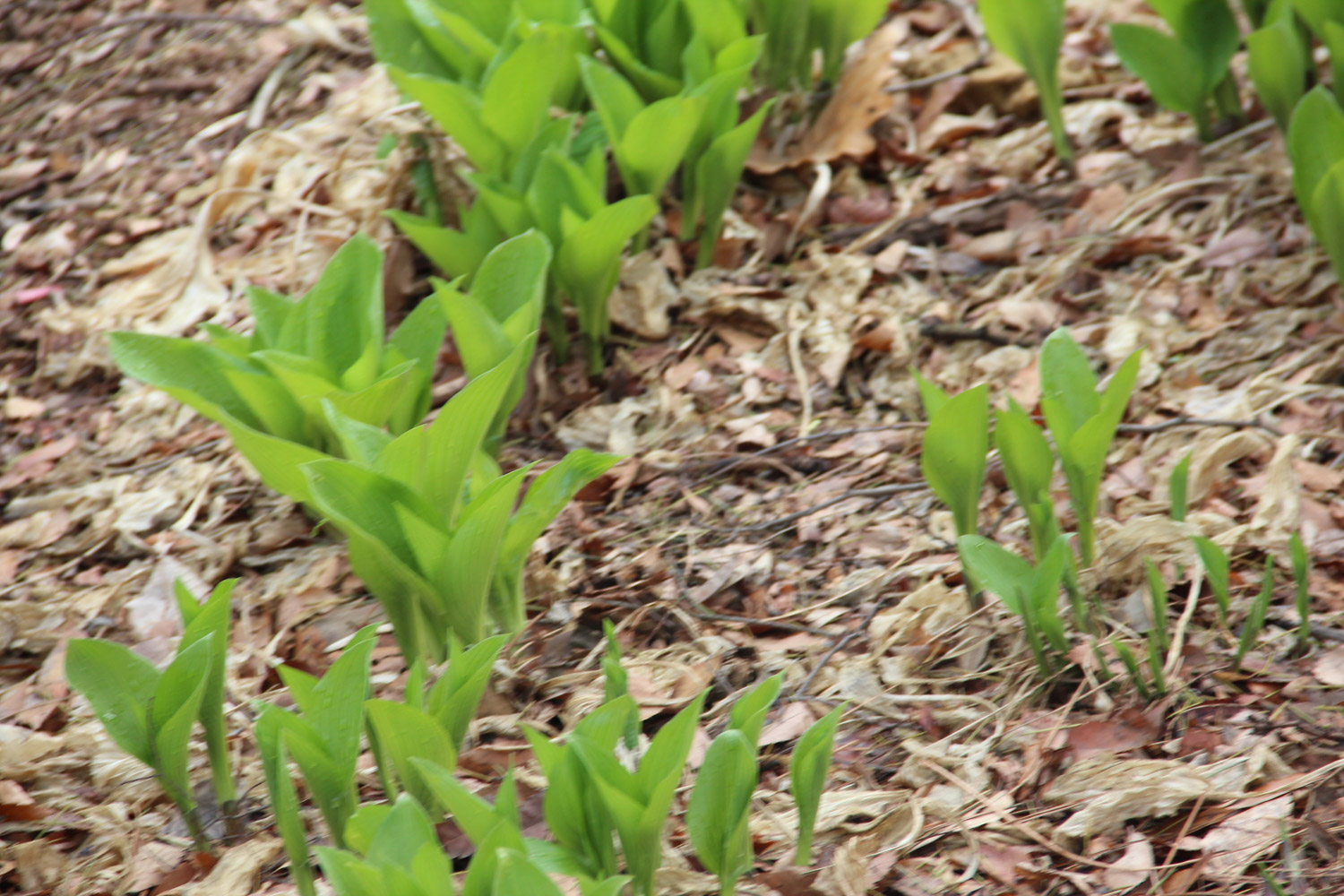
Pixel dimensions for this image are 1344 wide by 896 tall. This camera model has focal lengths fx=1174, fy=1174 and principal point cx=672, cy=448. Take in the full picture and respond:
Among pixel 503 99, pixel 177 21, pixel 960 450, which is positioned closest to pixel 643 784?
pixel 960 450

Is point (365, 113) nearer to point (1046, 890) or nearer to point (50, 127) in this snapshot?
point (50, 127)

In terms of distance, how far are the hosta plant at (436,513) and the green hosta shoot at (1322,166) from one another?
1.17 m

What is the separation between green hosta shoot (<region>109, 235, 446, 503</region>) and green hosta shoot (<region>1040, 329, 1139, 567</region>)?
0.88 m

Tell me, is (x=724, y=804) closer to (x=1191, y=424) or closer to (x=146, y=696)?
(x=146, y=696)

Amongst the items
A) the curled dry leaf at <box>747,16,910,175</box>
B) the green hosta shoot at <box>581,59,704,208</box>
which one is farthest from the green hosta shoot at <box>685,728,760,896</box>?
the curled dry leaf at <box>747,16,910,175</box>

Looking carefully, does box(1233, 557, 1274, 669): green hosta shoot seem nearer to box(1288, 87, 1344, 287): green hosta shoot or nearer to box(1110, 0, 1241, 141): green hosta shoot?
box(1288, 87, 1344, 287): green hosta shoot

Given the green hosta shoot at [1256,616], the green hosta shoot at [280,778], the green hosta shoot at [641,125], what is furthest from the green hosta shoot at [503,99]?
the green hosta shoot at [1256,616]

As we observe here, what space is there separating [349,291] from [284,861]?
2.68 ft

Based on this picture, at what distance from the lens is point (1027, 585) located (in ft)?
4.95

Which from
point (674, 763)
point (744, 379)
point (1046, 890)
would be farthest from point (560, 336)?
point (1046, 890)

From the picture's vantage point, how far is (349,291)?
70.2 inches

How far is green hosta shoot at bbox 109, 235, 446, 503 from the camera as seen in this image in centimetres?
163

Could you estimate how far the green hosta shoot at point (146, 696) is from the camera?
1380mm

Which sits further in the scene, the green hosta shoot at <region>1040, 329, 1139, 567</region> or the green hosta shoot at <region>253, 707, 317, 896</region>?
the green hosta shoot at <region>1040, 329, 1139, 567</region>
